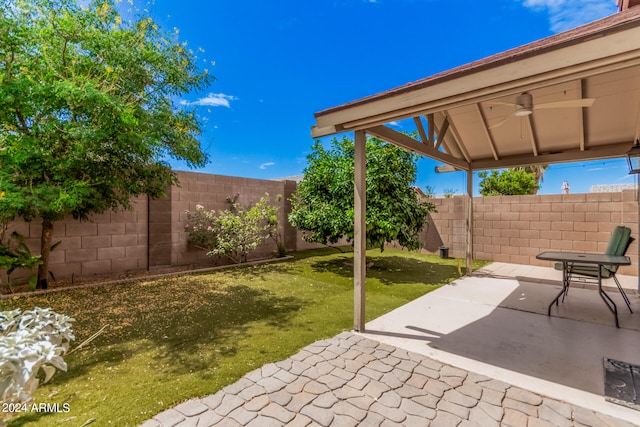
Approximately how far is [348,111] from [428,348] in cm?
264

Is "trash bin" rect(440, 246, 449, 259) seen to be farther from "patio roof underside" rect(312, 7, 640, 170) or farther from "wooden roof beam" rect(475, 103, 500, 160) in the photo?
"wooden roof beam" rect(475, 103, 500, 160)

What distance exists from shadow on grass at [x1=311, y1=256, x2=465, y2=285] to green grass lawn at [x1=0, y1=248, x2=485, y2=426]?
0.04 metres

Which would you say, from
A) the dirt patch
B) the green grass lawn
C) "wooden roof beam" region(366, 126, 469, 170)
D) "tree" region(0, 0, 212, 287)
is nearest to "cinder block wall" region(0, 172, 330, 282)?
the dirt patch

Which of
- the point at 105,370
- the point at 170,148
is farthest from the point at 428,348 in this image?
the point at 170,148

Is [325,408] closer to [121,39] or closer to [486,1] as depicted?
[121,39]

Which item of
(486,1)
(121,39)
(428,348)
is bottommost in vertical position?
(428,348)

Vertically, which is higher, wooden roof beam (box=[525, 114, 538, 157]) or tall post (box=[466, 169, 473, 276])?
wooden roof beam (box=[525, 114, 538, 157])

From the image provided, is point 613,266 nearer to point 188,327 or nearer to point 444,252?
point 444,252

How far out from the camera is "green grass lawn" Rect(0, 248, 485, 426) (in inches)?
85.7

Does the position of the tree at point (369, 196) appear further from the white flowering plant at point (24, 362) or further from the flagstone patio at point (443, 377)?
the white flowering plant at point (24, 362)

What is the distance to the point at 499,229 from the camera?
7.95 meters

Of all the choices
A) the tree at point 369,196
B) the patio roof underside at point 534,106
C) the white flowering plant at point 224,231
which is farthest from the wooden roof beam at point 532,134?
the white flowering plant at point 224,231

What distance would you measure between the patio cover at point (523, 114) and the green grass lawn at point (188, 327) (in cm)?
109

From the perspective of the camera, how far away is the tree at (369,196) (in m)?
6.16
